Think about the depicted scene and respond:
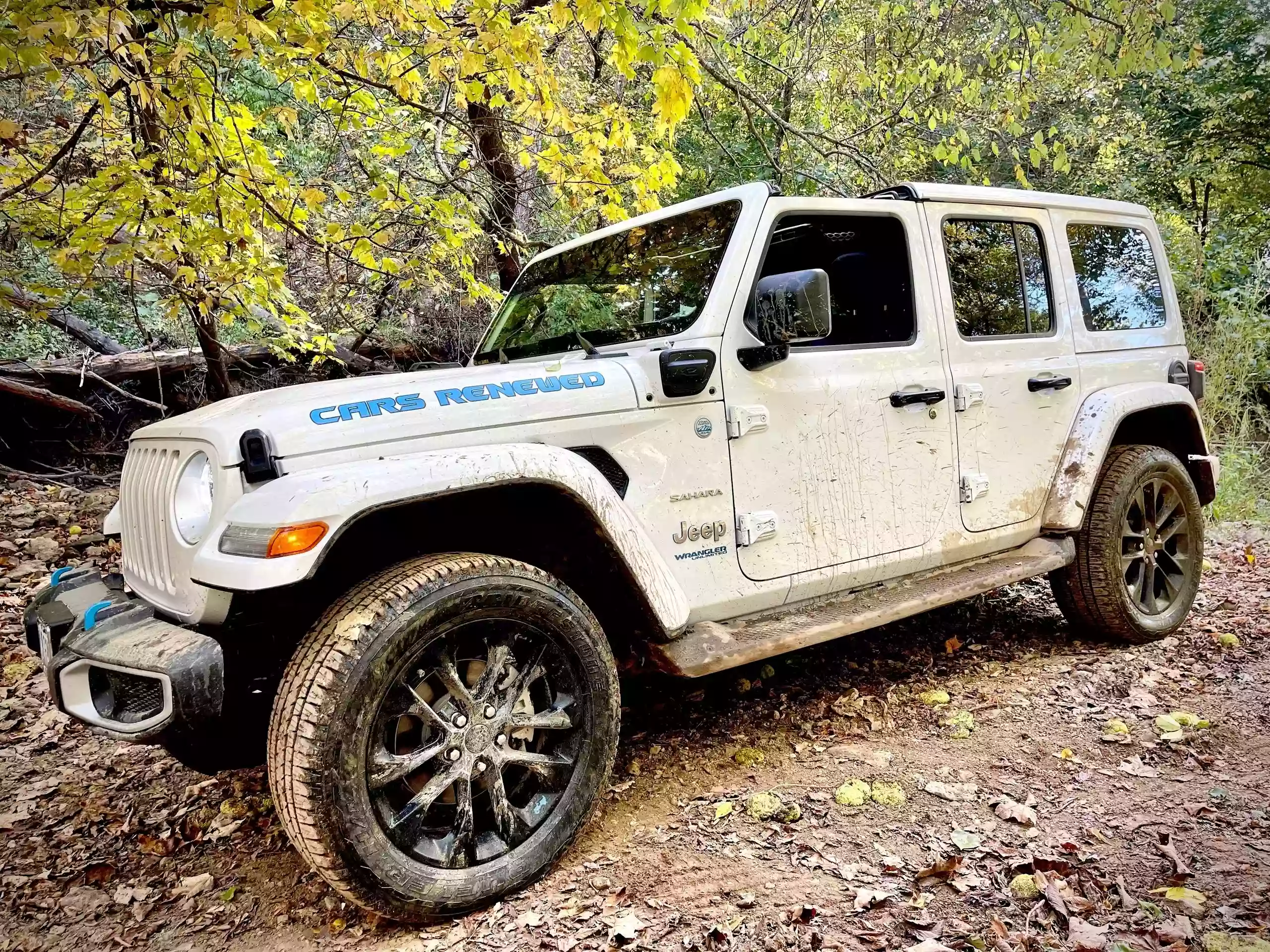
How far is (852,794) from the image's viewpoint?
2.63m

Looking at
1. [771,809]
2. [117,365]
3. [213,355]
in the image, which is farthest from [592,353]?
[117,365]

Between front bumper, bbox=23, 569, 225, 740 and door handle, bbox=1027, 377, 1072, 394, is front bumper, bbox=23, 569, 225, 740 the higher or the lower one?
the lower one

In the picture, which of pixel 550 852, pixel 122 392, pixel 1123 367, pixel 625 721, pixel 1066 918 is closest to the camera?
pixel 1066 918

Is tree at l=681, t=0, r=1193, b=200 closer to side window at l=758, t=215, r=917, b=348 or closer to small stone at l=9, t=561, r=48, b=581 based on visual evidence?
side window at l=758, t=215, r=917, b=348

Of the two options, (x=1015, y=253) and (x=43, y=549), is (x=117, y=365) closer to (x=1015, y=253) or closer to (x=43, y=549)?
(x=43, y=549)

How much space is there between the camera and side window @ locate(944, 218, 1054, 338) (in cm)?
337

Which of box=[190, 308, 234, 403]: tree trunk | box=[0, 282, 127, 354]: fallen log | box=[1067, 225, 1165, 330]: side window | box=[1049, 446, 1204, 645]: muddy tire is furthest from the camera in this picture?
box=[0, 282, 127, 354]: fallen log

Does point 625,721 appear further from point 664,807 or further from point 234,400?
point 234,400

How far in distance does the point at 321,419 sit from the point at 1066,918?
2.27m

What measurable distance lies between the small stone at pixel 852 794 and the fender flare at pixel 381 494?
96 cm

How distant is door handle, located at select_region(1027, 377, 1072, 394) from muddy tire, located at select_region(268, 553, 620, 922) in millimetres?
2364

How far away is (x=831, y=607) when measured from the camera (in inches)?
116

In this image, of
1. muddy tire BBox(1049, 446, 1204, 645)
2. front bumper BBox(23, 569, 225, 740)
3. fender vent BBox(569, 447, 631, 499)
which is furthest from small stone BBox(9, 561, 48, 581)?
muddy tire BBox(1049, 446, 1204, 645)

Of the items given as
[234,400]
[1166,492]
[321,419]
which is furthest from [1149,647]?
[234,400]
